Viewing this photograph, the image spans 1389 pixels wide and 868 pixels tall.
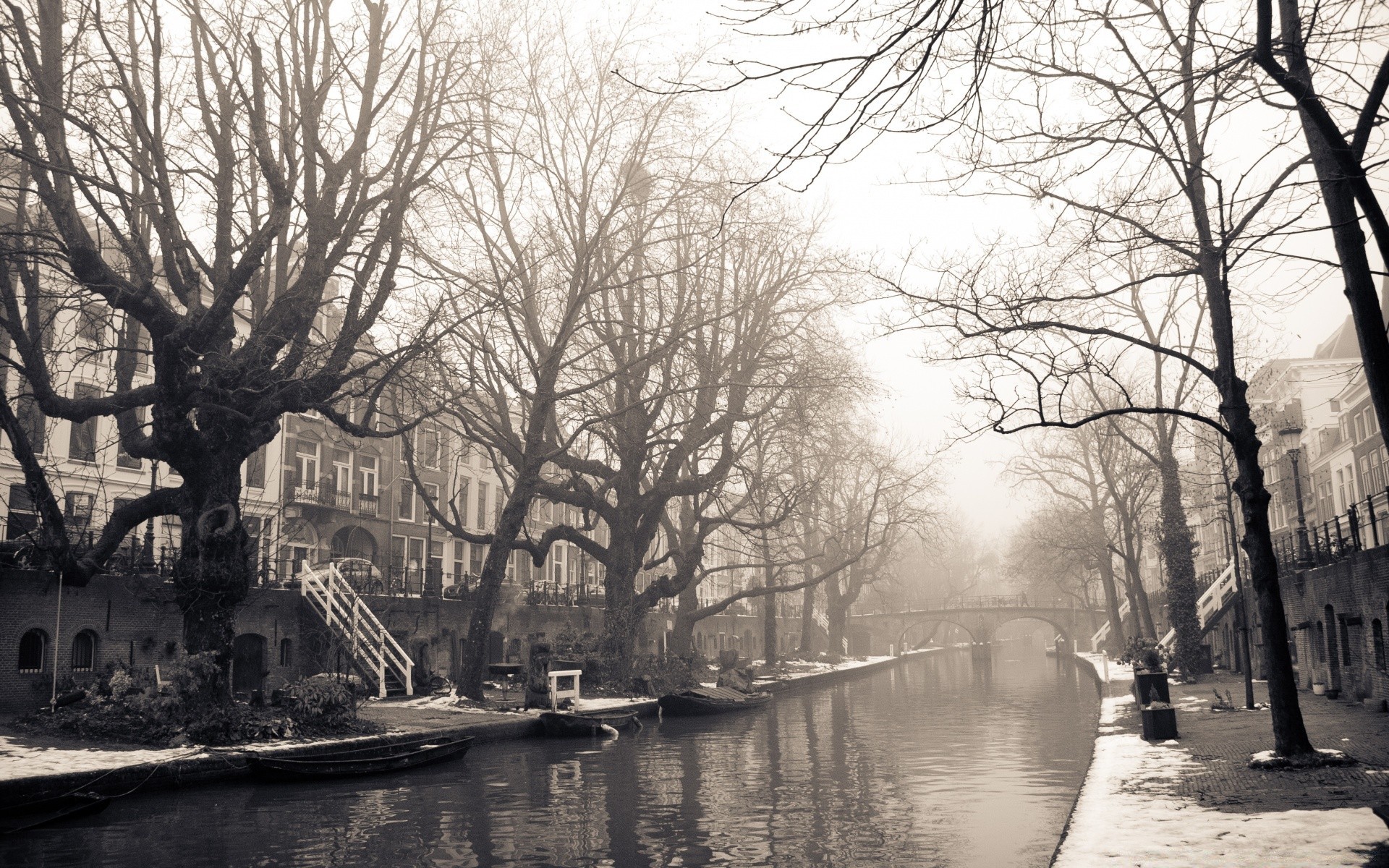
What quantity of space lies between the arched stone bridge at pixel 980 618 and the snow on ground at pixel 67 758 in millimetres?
67120

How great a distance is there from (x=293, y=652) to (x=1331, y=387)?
172ft

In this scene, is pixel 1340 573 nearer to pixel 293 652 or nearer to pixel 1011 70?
pixel 1011 70

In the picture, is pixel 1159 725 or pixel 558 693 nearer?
pixel 1159 725

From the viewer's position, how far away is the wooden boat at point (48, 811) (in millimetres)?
11773

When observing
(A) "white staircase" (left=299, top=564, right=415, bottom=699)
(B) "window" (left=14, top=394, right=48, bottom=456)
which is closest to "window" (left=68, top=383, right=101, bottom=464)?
(B) "window" (left=14, top=394, right=48, bottom=456)

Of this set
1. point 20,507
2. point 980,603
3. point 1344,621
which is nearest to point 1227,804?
point 1344,621

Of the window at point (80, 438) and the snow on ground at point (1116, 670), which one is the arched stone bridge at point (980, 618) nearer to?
the snow on ground at point (1116, 670)

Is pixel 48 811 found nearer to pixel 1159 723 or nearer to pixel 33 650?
pixel 33 650

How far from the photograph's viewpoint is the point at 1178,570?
29.8 m

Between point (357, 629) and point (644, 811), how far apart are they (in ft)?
53.3

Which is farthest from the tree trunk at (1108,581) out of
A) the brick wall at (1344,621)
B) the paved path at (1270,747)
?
the paved path at (1270,747)

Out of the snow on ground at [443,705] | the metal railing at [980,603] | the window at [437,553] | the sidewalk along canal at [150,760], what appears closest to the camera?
the sidewalk along canal at [150,760]

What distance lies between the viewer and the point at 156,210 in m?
16.3

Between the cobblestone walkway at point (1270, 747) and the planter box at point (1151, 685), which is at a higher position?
the planter box at point (1151, 685)
